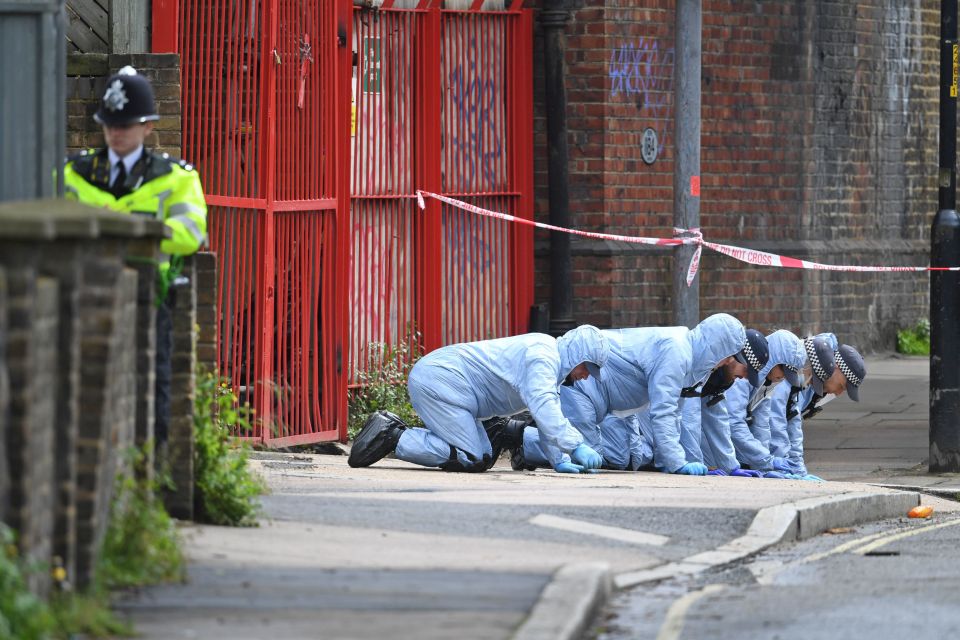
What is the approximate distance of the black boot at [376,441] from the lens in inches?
475

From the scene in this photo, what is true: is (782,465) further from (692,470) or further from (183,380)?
(183,380)

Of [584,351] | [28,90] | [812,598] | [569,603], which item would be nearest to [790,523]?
[812,598]

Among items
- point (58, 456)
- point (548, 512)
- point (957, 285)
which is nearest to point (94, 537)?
point (58, 456)

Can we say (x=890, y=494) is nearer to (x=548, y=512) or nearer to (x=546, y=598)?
(x=548, y=512)

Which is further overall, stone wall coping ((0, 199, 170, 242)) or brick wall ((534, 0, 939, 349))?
brick wall ((534, 0, 939, 349))

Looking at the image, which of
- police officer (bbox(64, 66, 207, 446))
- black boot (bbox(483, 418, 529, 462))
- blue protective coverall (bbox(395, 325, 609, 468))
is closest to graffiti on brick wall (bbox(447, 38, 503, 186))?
black boot (bbox(483, 418, 529, 462))

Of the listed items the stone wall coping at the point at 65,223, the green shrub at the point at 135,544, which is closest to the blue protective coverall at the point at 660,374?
the green shrub at the point at 135,544

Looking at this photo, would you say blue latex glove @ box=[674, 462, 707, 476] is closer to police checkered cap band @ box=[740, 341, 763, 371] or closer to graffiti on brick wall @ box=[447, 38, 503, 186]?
police checkered cap band @ box=[740, 341, 763, 371]

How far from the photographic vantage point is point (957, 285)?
13352mm

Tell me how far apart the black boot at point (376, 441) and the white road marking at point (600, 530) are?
9.36 ft

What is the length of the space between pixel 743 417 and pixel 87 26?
16.1ft

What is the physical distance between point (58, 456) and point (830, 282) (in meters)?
14.4

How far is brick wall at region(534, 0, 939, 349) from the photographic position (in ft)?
57.2

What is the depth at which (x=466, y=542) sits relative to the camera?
8.39m
